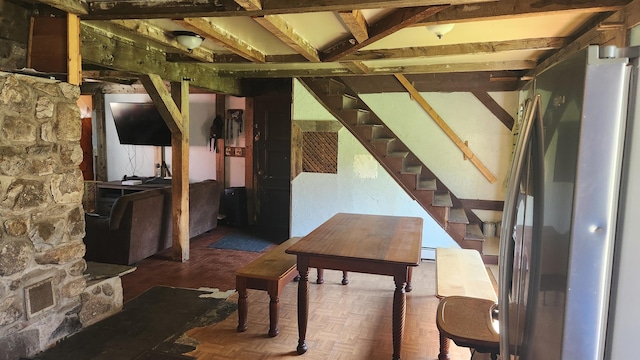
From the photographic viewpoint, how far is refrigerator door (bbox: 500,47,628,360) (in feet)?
2.41

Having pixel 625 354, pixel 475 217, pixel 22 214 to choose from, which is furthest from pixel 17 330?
pixel 475 217

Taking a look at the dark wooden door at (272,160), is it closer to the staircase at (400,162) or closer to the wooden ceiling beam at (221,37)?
the staircase at (400,162)

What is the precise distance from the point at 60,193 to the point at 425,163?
405 centimetres

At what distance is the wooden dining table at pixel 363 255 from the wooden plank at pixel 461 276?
255 millimetres

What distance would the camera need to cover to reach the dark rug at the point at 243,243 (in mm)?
5387

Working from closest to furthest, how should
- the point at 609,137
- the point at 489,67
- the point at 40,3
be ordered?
the point at 609,137 < the point at 40,3 < the point at 489,67

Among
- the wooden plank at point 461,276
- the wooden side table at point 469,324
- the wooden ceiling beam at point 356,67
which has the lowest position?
the wooden plank at point 461,276

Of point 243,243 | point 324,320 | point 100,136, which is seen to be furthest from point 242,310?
point 100,136

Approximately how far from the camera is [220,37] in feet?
10.8

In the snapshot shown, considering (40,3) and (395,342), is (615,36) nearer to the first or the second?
(395,342)

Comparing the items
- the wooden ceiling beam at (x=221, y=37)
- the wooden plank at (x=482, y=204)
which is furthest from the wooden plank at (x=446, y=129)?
the wooden ceiling beam at (x=221, y=37)

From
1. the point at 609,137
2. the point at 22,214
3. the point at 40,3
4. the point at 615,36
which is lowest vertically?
the point at 22,214

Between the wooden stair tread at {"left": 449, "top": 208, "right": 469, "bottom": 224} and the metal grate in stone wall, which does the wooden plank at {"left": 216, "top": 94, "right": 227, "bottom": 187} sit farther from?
the wooden stair tread at {"left": 449, "top": 208, "right": 469, "bottom": 224}

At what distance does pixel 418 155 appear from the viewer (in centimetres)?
536
